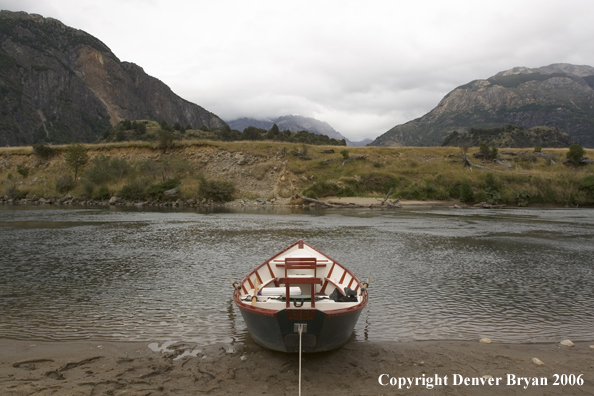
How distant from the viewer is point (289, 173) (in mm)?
64312

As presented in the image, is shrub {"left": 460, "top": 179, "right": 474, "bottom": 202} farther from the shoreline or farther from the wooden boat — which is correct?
the wooden boat

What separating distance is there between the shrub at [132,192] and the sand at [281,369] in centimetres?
5692

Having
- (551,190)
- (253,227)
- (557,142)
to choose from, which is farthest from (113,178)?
(557,142)

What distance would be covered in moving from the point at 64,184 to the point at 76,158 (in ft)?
17.2

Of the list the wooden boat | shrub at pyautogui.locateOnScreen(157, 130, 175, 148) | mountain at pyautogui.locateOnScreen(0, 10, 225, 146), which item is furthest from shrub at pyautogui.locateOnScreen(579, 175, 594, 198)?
mountain at pyautogui.locateOnScreen(0, 10, 225, 146)

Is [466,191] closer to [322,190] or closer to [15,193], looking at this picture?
[322,190]

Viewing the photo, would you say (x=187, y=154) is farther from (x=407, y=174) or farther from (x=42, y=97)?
(x=42, y=97)

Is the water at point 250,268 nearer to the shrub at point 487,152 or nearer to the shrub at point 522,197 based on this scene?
the shrub at point 522,197

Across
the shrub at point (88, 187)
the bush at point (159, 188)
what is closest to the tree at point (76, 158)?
the shrub at point (88, 187)

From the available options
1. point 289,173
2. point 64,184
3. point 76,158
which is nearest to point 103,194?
point 64,184

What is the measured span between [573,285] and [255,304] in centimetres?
1326

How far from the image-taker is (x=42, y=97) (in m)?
158

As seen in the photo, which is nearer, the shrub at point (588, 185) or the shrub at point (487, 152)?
the shrub at point (588, 185)

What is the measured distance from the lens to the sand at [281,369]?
24.3 feet
